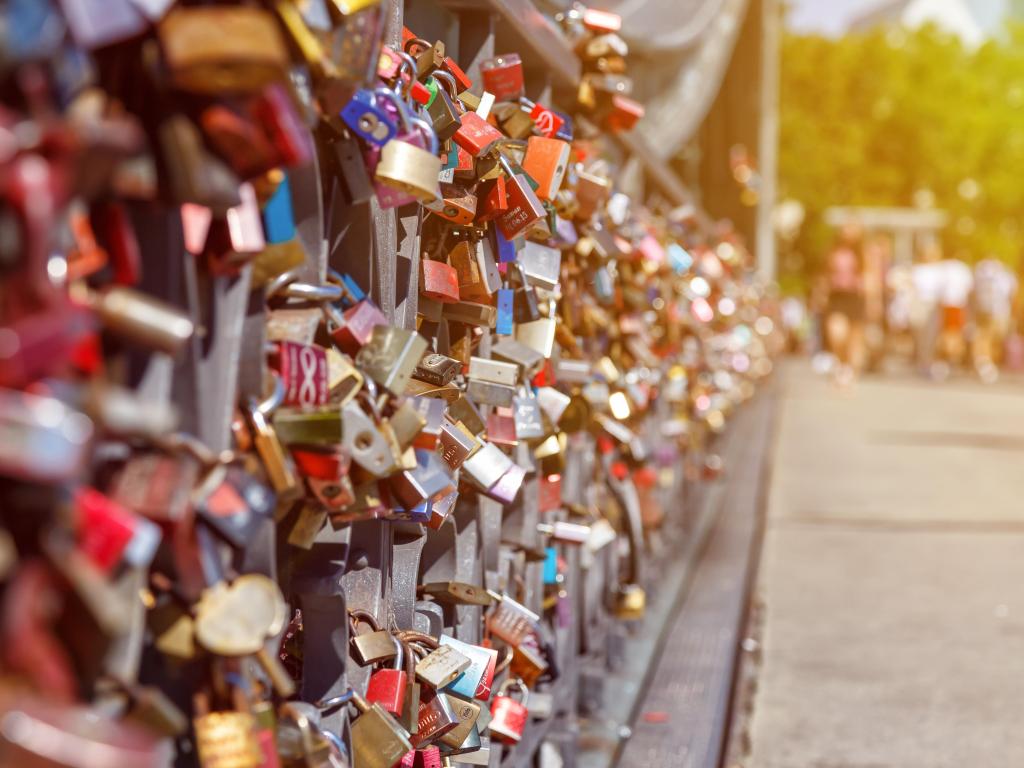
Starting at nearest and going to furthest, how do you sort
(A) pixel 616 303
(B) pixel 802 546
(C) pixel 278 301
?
(C) pixel 278 301, (A) pixel 616 303, (B) pixel 802 546

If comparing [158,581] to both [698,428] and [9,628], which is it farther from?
[698,428]

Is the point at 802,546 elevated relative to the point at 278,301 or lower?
lower

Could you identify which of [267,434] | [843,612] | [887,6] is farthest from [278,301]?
[887,6]

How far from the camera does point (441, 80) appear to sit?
5.81 feet

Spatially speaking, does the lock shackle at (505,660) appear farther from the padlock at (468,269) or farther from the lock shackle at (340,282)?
the lock shackle at (340,282)

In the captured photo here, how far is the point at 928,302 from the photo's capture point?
19.7m

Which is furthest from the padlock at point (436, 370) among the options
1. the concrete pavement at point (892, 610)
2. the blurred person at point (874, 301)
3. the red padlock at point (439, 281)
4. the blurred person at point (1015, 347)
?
the blurred person at point (1015, 347)

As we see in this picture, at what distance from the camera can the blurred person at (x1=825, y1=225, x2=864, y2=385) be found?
1556 centimetres

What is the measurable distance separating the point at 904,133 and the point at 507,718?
50988 millimetres

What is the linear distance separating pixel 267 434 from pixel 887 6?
3282 inches

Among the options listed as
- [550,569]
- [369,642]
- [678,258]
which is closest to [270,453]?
[369,642]

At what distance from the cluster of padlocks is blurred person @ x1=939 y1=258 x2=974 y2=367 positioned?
17.5 meters

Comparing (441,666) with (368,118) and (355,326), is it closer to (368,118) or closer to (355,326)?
(355,326)

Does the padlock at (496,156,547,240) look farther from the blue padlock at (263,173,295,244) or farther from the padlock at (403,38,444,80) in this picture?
the blue padlock at (263,173,295,244)
